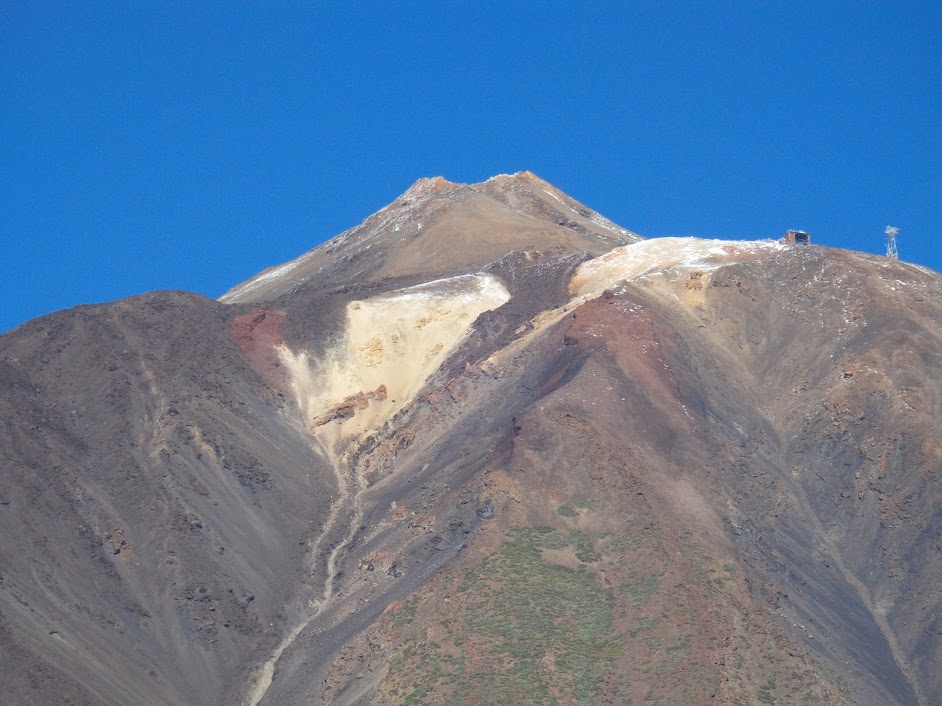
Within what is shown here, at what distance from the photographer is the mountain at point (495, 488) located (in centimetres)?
6112

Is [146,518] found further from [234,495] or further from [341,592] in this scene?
[341,592]

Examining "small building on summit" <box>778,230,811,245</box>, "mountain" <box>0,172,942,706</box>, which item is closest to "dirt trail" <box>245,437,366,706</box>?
"mountain" <box>0,172,942,706</box>

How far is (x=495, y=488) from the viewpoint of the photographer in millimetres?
68812

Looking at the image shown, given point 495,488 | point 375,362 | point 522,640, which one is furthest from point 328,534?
point 522,640

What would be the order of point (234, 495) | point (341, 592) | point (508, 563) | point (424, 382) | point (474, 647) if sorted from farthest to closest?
point (424, 382) < point (234, 495) < point (341, 592) < point (508, 563) < point (474, 647)

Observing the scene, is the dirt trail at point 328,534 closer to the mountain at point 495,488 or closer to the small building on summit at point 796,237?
the mountain at point 495,488

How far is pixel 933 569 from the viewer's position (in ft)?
223

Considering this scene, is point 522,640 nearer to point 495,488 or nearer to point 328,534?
point 495,488

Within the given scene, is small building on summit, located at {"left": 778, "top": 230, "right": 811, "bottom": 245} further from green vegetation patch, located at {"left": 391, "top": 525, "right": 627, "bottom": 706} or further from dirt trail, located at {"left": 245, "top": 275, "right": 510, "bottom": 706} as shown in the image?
green vegetation patch, located at {"left": 391, "top": 525, "right": 627, "bottom": 706}

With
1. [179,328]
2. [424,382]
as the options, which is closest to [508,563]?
[424,382]

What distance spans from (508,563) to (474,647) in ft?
16.8

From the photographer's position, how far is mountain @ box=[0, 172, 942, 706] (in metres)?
61.1

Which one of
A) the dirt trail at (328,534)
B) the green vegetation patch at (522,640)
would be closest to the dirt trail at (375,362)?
the dirt trail at (328,534)

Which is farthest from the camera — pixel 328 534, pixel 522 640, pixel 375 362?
pixel 375 362
